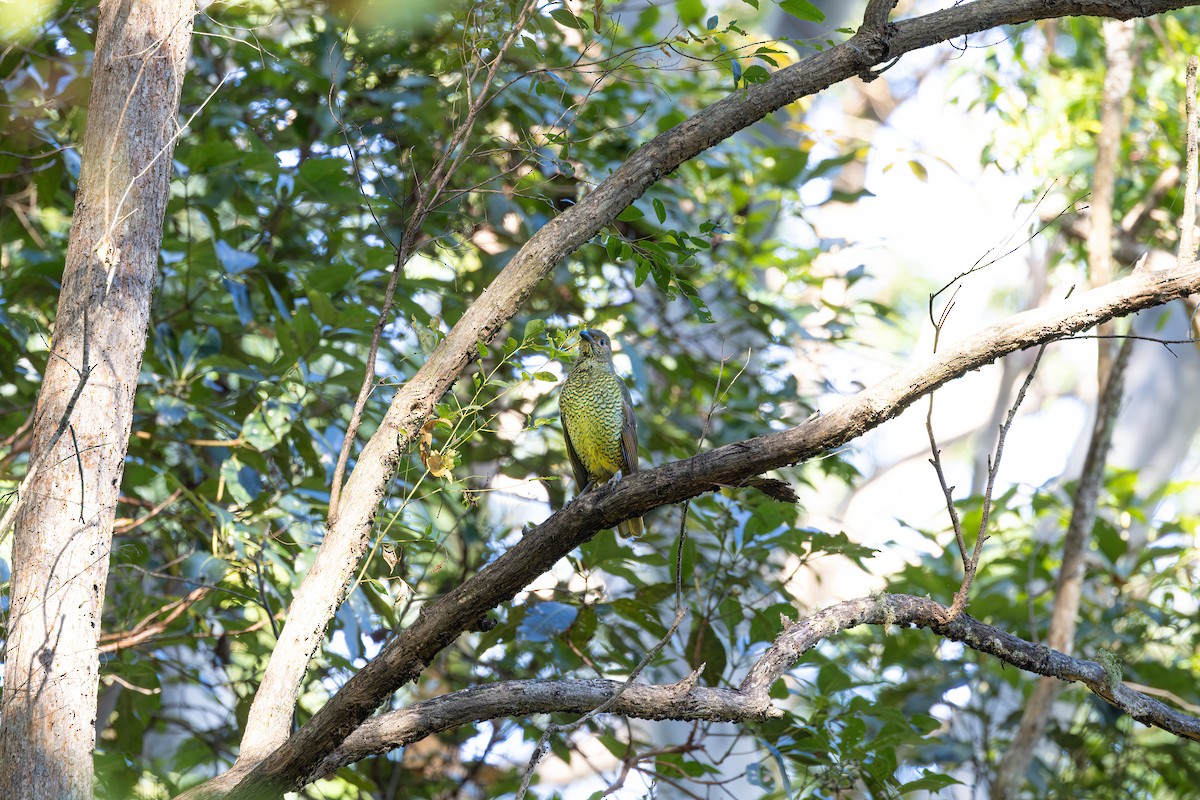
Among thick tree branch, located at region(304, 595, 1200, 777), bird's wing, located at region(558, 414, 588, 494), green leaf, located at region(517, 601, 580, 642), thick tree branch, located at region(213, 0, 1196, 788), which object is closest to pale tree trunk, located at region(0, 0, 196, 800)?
thick tree branch, located at region(213, 0, 1196, 788)

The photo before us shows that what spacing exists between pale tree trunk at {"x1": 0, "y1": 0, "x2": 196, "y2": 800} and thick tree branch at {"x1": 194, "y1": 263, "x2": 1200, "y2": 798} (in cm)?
37

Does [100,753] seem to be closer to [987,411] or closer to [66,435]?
[66,435]

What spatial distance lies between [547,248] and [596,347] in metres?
2.03

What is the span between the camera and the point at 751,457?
6.87 feet

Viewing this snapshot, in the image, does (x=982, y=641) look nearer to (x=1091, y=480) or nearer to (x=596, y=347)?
(x=596, y=347)

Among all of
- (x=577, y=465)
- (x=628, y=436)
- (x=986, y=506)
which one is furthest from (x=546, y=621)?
(x=986, y=506)

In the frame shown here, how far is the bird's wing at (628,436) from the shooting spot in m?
4.13

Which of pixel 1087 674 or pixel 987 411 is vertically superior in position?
pixel 987 411

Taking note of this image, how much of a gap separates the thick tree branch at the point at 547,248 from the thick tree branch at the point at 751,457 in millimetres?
191

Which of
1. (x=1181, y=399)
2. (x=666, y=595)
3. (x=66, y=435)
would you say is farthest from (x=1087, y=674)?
(x=1181, y=399)

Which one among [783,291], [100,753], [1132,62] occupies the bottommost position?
[100,753]

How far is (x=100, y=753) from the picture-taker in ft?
10.6

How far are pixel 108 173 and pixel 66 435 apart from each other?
58 centimetres

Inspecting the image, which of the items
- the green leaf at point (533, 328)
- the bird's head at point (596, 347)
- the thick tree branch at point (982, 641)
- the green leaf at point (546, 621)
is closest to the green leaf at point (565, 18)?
the green leaf at point (533, 328)
